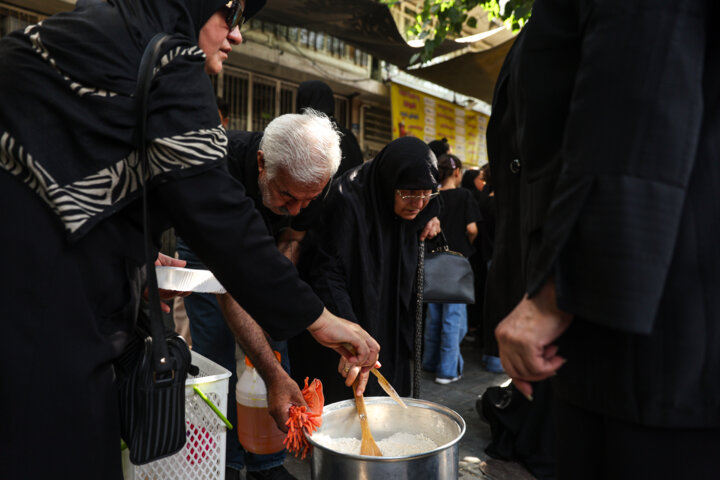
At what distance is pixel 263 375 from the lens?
6.56 ft

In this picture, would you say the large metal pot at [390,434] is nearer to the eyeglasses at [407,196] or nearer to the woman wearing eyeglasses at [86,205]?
the woman wearing eyeglasses at [86,205]

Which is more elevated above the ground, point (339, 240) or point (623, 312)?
point (623, 312)

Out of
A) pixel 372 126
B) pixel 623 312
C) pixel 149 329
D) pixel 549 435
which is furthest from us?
pixel 372 126

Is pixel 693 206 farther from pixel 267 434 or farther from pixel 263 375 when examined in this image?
pixel 267 434

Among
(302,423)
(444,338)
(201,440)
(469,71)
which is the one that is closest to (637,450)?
(302,423)

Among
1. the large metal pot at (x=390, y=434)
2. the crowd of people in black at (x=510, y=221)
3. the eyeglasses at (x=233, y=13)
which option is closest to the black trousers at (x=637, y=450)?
the crowd of people in black at (x=510, y=221)

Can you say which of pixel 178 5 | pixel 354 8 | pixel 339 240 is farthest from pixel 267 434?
pixel 354 8

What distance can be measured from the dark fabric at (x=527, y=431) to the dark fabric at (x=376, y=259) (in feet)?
2.85

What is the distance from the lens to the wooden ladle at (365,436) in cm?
168

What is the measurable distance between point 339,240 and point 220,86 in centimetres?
495

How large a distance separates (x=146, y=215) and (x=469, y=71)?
6.95m

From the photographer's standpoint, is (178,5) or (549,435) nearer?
(178,5)

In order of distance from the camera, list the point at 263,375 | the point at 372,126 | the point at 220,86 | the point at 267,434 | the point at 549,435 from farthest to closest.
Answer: the point at 372,126 < the point at 220,86 < the point at 549,435 < the point at 267,434 < the point at 263,375

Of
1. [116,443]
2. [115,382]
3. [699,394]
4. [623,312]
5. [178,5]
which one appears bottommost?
[116,443]
